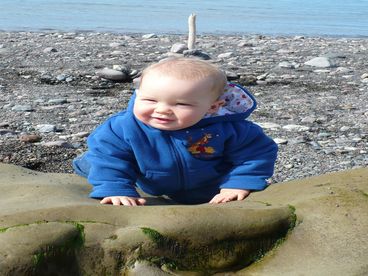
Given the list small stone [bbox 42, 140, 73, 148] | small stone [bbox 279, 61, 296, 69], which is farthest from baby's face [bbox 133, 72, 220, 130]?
small stone [bbox 279, 61, 296, 69]

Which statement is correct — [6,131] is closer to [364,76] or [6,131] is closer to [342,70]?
[364,76]

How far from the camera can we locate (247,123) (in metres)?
3.89

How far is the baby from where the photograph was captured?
3570 mm

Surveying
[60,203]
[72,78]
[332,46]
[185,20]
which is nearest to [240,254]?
[60,203]

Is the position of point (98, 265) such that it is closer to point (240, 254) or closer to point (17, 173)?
point (240, 254)

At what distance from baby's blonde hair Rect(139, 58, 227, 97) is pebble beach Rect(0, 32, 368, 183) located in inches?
76.9

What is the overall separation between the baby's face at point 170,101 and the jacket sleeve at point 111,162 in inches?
6.3

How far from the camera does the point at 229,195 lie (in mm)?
3719

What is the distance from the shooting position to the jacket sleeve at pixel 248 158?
149 inches

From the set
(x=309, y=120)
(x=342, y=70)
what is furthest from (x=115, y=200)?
(x=342, y=70)

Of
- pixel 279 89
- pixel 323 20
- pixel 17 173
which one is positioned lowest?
pixel 323 20

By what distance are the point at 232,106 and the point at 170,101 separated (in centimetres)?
42

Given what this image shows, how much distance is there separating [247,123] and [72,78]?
21.9 feet

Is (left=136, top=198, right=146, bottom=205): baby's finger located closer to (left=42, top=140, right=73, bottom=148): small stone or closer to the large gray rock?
the large gray rock
